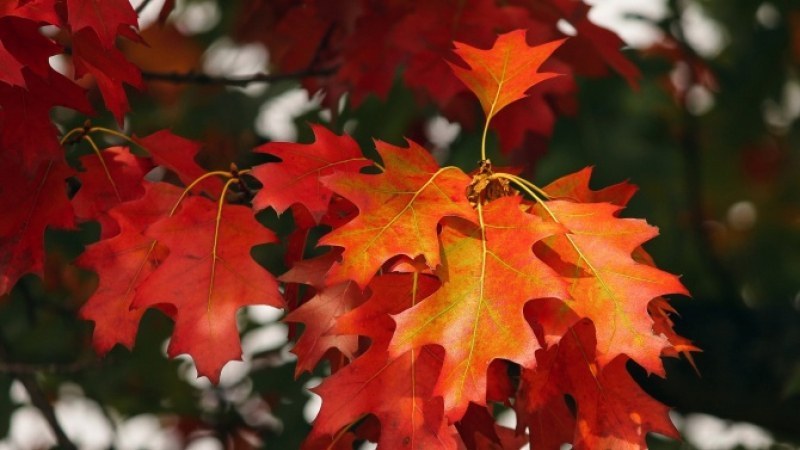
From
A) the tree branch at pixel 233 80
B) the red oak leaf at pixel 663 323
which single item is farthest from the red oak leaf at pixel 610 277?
the tree branch at pixel 233 80

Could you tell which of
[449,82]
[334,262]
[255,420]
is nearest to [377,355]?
[334,262]

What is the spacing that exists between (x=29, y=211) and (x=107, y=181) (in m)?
0.12

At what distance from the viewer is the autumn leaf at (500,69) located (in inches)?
61.9

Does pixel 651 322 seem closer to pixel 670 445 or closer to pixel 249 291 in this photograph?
pixel 249 291

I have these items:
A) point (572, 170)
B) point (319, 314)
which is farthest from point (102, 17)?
point (572, 170)

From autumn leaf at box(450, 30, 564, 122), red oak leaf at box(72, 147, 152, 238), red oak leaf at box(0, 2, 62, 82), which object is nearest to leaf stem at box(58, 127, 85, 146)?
red oak leaf at box(72, 147, 152, 238)

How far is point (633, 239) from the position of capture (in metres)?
1.46

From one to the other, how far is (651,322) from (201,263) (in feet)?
1.70

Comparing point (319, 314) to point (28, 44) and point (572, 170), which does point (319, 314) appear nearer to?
point (28, 44)

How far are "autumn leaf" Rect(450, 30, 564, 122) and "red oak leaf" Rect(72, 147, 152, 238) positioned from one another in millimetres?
478

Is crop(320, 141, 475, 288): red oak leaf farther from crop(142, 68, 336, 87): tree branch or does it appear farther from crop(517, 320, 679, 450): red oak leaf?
crop(142, 68, 336, 87): tree branch

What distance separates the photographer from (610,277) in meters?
1.44

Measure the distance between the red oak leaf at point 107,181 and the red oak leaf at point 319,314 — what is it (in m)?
0.36

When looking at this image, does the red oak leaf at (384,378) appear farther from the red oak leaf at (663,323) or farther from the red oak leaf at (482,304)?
the red oak leaf at (663,323)
